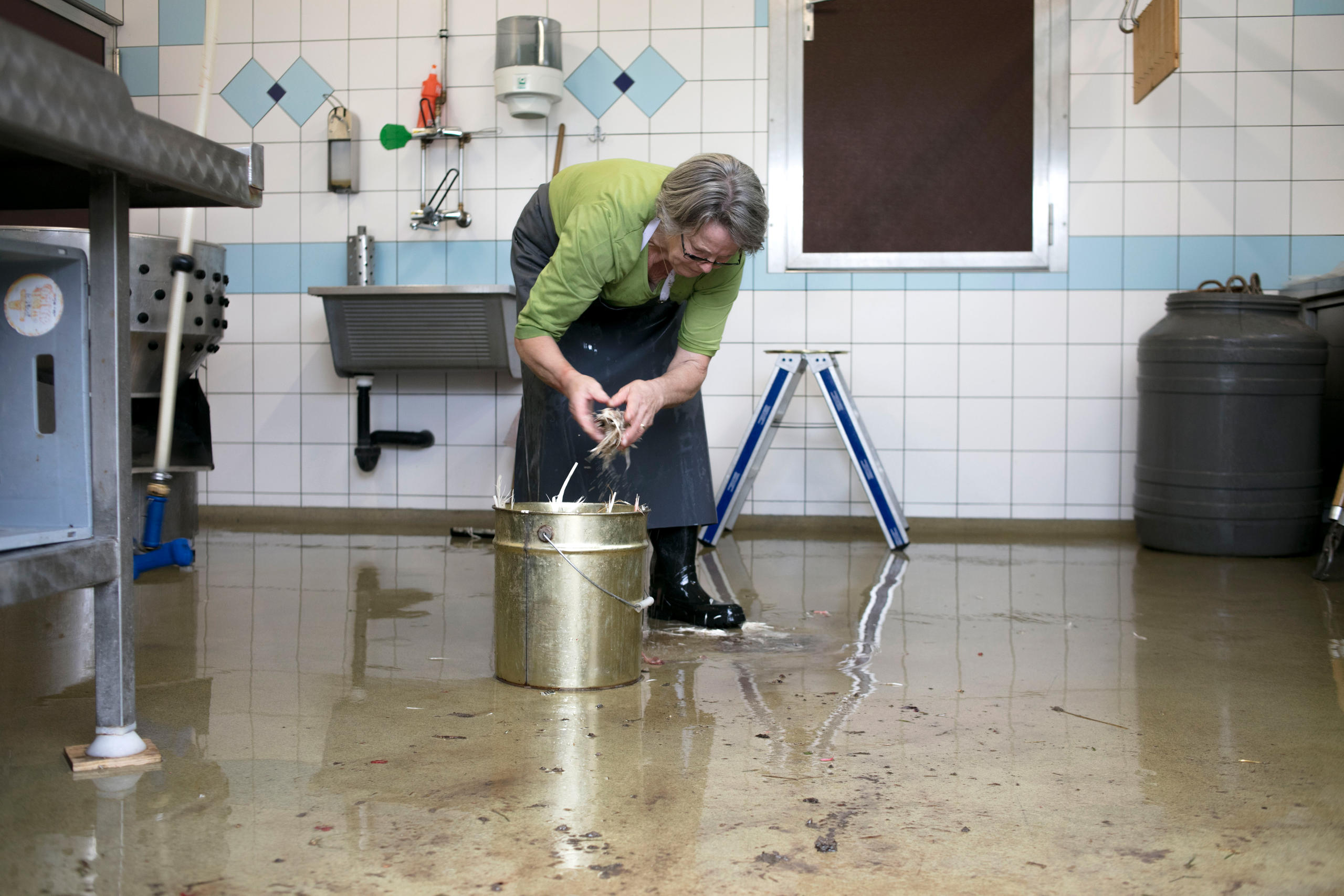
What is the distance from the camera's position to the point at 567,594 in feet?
6.49

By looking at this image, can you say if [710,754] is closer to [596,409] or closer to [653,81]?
[596,409]

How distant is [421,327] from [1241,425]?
2.88 metres

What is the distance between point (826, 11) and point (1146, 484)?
213 cm

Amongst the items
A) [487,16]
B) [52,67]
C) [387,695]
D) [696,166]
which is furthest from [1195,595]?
[487,16]

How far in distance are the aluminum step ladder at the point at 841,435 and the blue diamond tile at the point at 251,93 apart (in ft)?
7.83

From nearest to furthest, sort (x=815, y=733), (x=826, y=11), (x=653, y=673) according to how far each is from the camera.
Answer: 1. (x=815, y=733)
2. (x=653, y=673)
3. (x=826, y=11)

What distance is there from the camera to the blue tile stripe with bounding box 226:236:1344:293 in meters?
4.21

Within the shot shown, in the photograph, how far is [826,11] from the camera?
4.25m

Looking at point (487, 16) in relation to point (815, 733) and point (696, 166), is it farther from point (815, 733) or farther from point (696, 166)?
point (815, 733)

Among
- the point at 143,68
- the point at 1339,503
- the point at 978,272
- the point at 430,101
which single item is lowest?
the point at 1339,503

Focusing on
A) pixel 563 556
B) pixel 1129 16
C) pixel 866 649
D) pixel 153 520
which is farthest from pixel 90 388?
pixel 1129 16

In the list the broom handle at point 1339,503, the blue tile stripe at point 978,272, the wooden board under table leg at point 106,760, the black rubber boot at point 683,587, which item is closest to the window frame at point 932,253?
the blue tile stripe at point 978,272

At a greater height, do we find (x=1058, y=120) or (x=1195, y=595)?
(x=1058, y=120)

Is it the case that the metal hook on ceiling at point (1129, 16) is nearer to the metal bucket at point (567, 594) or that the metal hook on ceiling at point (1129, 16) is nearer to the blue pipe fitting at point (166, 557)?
the metal bucket at point (567, 594)
